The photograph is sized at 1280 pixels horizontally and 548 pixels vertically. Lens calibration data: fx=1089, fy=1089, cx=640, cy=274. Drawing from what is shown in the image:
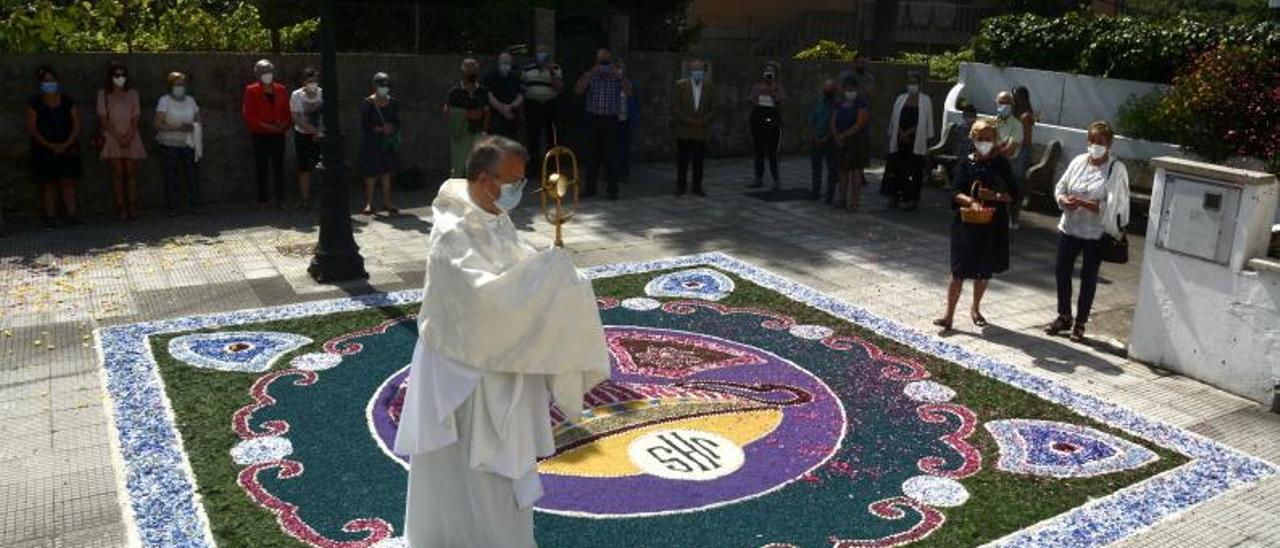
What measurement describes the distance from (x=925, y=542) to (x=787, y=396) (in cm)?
214

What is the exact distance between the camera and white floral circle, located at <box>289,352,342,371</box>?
8023 millimetres

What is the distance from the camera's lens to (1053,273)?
11.4 metres

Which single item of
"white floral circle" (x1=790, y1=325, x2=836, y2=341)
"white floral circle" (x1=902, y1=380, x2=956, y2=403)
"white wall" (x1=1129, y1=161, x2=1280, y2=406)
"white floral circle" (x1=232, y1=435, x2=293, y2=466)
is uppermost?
"white wall" (x1=1129, y1=161, x2=1280, y2=406)

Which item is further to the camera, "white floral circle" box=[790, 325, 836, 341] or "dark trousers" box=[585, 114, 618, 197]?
"dark trousers" box=[585, 114, 618, 197]

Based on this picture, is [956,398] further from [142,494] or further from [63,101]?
[63,101]

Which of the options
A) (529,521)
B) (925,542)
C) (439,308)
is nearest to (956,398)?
(925,542)

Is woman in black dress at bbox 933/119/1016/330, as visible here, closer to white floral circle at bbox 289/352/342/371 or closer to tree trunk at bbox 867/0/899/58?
white floral circle at bbox 289/352/342/371

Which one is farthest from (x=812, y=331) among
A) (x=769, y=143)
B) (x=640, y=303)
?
(x=769, y=143)

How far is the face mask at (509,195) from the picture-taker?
4852 millimetres

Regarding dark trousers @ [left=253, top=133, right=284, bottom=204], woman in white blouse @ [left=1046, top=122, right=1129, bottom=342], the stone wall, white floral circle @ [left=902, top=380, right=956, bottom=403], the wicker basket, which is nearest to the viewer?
white floral circle @ [left=902, top=380, right=956, bottom=403]

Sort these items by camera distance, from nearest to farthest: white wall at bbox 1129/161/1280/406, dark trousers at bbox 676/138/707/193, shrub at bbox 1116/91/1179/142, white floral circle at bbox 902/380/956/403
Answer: white floral circle at bbox 902/380/956/403 < white wall at bbox 1129/161/1280/406 < shrub at bbox 1116/91/1179/142 < dark trousers at bbox 676/138/707/193

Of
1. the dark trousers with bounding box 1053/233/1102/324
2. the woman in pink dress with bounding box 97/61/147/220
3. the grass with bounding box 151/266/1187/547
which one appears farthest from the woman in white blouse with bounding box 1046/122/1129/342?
the woman in pink dress with bounding box 97/61/147/220

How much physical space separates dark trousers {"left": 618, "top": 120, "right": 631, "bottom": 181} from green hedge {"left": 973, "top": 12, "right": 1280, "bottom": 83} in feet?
18.4

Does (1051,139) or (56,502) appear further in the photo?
(1051,139)
